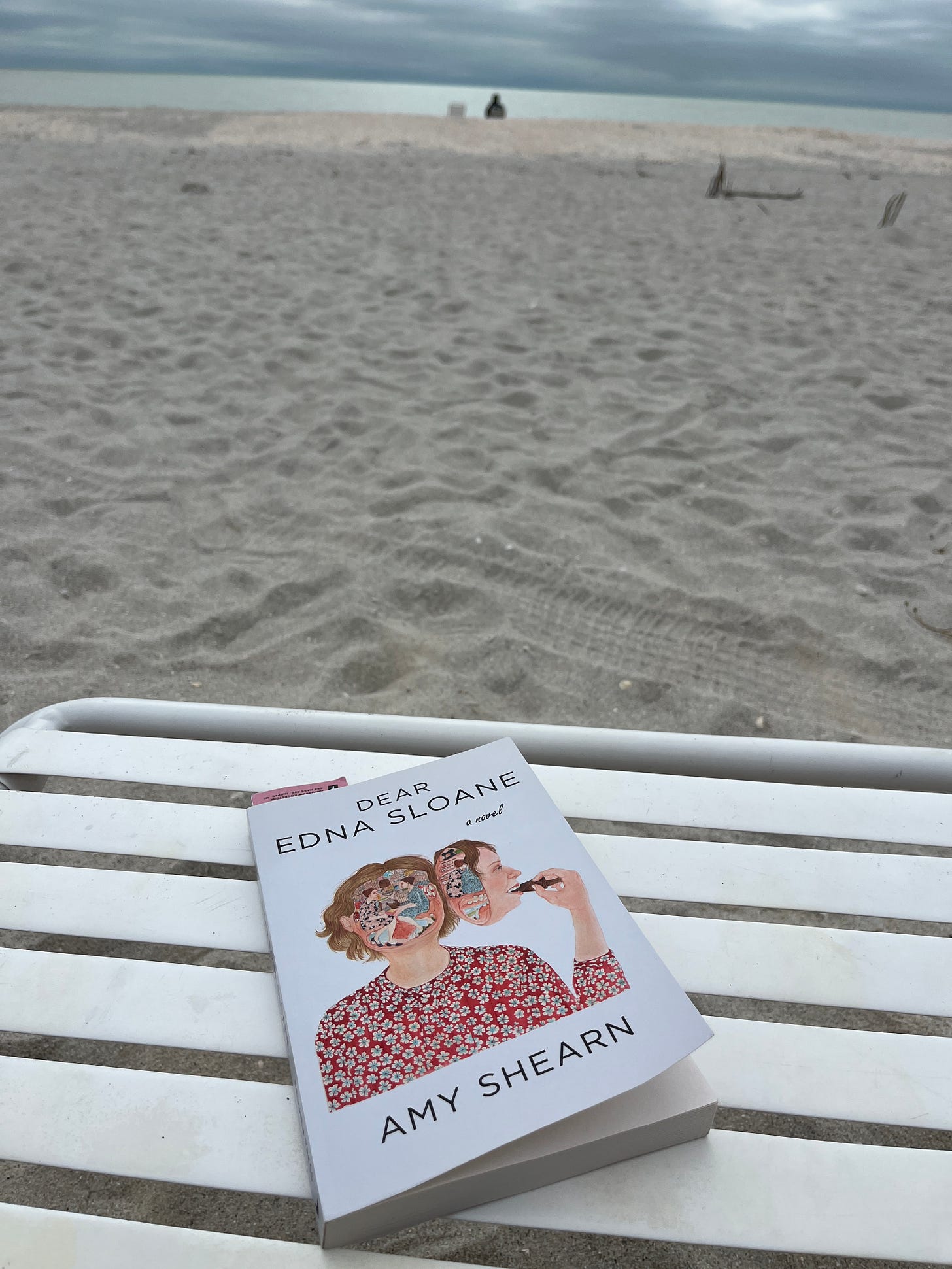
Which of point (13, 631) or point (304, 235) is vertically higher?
point (304, 235)

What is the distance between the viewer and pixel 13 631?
1669mm

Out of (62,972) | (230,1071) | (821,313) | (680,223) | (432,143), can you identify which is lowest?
(230,1071)

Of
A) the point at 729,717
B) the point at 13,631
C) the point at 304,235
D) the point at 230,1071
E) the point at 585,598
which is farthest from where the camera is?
the point at 304,235

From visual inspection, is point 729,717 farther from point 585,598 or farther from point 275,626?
point 275,626

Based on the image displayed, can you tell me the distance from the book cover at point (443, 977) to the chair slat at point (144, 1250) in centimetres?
3

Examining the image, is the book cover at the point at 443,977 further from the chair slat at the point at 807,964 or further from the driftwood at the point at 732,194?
the driftwood at the point at 732,194

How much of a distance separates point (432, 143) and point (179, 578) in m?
9.46

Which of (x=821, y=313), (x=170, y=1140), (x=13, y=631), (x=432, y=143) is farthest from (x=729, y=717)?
(x=432, y=143)

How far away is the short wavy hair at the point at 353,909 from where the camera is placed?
1.84ft

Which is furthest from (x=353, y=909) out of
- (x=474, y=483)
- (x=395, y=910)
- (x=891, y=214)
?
(x=891, y=214)

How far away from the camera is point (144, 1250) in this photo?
432 millimetres

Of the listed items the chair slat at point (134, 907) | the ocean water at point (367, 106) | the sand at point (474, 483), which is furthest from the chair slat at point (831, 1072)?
the ocean water at point (367, 106)

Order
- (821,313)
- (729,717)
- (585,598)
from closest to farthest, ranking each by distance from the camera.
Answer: (729,717) → (585,598) → (821,313)

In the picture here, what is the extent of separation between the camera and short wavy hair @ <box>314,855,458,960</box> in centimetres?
56
